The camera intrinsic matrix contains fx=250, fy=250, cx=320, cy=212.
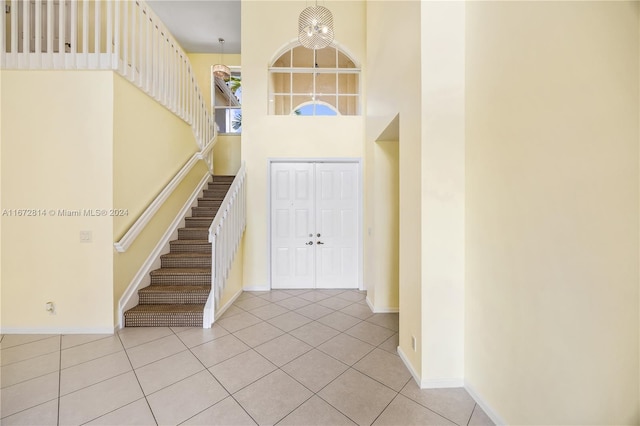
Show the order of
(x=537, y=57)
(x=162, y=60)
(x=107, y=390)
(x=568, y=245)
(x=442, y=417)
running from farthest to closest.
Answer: (x=162, y=60) < (x=107, y=390) < (x=442, y=417) < (x=537, y=57) < (x=568, y=245)

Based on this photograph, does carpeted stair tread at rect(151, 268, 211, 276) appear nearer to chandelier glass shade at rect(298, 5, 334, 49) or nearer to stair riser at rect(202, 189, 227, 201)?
stair riser at rect(202, 189, 227, 201)

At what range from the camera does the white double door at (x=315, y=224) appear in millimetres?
4371

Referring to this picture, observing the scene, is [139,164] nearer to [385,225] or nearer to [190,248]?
[190,248]

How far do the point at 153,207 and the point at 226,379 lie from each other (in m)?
2.46

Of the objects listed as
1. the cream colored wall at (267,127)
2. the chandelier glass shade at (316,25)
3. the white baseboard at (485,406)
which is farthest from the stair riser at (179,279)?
the chandelier glass shade at (316,25)

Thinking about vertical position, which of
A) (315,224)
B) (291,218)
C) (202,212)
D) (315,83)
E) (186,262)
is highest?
(315,83)

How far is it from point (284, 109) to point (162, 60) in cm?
191

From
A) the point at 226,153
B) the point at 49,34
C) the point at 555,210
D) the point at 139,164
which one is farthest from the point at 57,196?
the point at 555,210

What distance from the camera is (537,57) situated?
130 cm

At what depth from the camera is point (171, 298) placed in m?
3.16

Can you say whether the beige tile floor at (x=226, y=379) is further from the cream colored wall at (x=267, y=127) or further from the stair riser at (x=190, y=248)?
the cream colored wall at (x=267, y=127)

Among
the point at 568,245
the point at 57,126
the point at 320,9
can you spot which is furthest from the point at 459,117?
the point at 57,126

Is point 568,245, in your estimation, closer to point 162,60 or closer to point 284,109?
point 284,109

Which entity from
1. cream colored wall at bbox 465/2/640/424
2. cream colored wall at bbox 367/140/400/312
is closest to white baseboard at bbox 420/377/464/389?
cream colored wall at bbox 465/2/640/424
